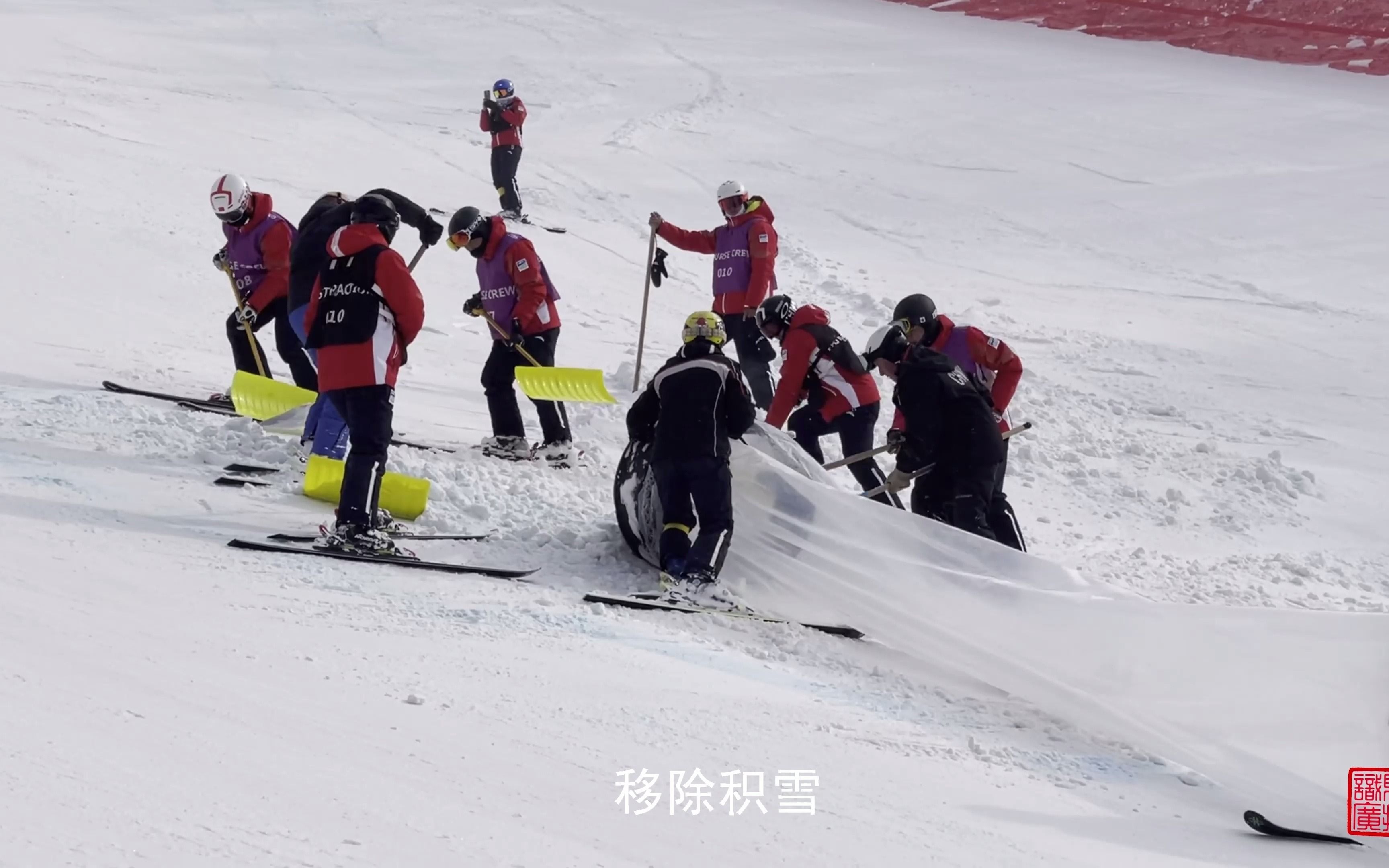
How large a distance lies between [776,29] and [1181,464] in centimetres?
1433

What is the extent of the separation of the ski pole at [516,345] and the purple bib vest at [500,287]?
2.2 inches

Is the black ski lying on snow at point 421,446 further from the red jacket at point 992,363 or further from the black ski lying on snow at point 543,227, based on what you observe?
the black ski lying on snow at point 543,227

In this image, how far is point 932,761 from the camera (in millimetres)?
4445

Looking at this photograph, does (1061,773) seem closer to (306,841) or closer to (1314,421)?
(306,841)

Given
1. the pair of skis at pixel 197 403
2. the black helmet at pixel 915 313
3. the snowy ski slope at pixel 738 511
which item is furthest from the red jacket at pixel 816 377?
the pair of skis at pixel 197 403

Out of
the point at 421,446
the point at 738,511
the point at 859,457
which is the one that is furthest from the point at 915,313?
the point at 421,446

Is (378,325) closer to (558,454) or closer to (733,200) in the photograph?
(558,454)

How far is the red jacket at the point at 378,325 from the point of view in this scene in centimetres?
567

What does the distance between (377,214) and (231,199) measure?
1930 mm

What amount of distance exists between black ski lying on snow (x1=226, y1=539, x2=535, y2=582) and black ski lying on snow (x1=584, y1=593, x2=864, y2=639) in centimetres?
43

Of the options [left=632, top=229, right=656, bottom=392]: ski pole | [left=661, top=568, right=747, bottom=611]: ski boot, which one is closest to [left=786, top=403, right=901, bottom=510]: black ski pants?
[left=661, top=568, right=747, bottom=611]: ski boot

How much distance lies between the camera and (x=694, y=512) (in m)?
6.04

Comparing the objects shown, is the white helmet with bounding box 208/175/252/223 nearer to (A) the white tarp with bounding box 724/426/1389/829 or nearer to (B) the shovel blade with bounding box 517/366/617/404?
(B) the shovel blade with bounding box 517/366/617/404

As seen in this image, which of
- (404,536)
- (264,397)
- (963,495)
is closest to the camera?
(404,536)
